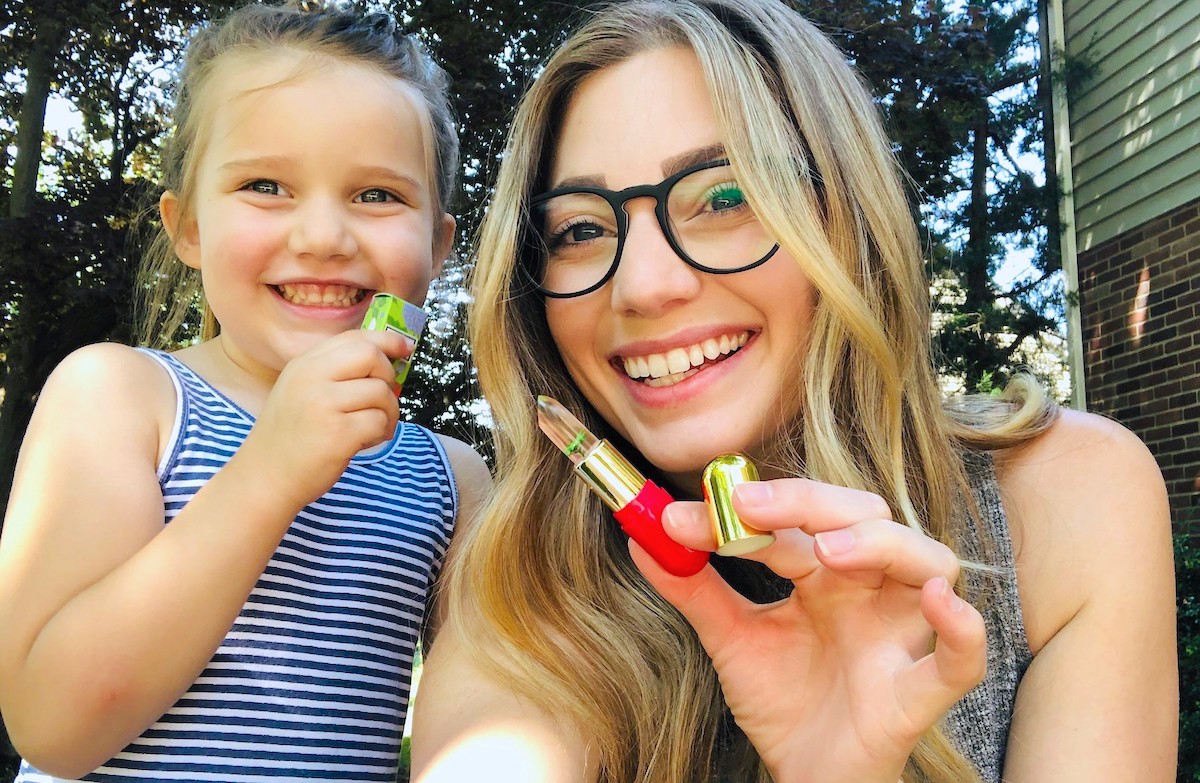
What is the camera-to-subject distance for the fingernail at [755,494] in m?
1.14

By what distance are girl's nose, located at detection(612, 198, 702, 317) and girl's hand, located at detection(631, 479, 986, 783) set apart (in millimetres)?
529

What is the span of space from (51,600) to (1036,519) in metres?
1.84

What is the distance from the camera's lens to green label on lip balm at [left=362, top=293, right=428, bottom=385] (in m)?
1.74

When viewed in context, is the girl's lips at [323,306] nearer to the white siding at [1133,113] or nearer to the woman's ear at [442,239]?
the woman's ear at [442,239]

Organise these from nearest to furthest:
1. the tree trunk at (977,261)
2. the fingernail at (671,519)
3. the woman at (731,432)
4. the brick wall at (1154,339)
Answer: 1. the fingernail at (671,519)
2. the woman at (731,432)
3. the brick wall at (1154,339)
4. the tree trunk at (977,261)

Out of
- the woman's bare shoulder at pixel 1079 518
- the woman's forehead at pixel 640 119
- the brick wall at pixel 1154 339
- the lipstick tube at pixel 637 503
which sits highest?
the woman's forehead at pixel 640 119

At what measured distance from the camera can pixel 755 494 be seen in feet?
3.77

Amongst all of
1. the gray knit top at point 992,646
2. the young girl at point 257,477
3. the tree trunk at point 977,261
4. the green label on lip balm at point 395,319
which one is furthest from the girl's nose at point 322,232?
the tree trunk at point 977,261

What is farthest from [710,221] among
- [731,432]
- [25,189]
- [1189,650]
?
[25,189]

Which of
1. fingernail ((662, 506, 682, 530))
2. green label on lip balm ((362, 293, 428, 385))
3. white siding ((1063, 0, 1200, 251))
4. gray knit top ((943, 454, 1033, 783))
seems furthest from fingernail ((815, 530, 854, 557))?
white siding ((1063, 0, 1200, 251))

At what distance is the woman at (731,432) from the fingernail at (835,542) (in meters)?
0.40

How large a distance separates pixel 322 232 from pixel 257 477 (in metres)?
0.57

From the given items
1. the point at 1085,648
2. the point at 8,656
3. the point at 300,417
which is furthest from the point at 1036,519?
the point at 8,656

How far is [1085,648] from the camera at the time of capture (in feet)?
5.58
